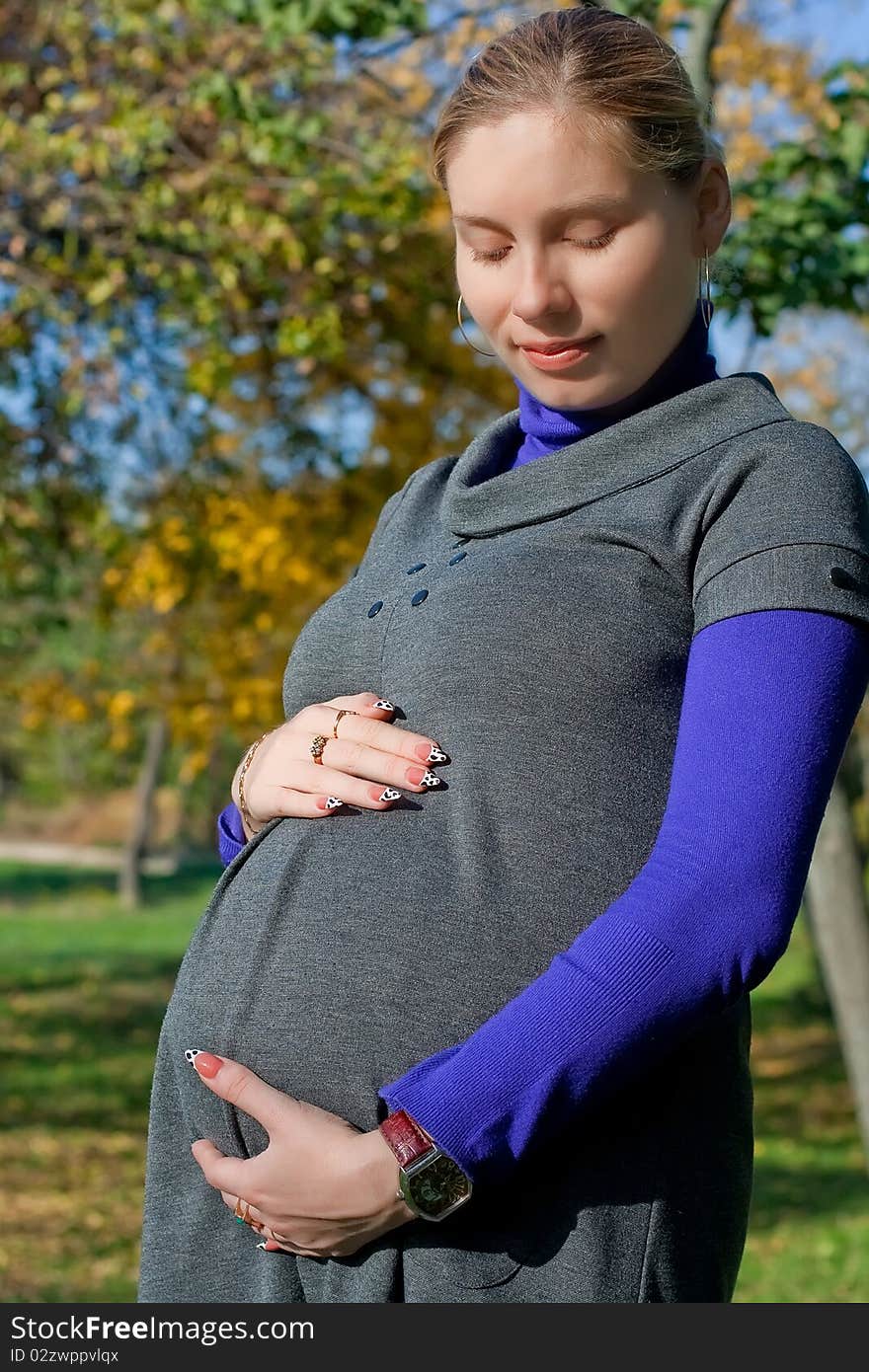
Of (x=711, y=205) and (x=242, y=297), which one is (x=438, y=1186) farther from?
(x=242, y=297)

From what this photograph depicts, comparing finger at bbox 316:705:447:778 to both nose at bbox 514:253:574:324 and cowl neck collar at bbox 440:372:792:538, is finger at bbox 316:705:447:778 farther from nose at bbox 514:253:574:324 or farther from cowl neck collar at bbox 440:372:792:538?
nose at bbox 514:253:574:324

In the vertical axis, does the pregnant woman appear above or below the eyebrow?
below

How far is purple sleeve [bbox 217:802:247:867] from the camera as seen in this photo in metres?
1.71

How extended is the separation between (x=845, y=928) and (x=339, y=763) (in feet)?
15.3

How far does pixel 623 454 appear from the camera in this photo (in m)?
1.40

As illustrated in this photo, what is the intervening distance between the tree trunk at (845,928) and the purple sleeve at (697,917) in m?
4.30

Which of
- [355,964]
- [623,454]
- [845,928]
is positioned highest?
[623,454]

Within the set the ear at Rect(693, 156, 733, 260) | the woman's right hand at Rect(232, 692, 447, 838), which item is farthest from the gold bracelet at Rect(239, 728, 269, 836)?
the ear at Rect(693, 156, 733, 260)

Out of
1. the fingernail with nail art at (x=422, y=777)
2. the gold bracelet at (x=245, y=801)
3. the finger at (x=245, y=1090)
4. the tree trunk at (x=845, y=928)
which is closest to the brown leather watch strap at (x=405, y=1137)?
the finger at (x=245, y=1090)

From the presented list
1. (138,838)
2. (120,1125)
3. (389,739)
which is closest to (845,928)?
(389,739)

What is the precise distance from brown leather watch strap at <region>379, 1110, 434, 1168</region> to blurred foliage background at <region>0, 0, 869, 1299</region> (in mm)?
2782

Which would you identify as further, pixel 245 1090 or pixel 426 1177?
pixel 245 1090

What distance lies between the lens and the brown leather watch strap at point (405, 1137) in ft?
4.00
